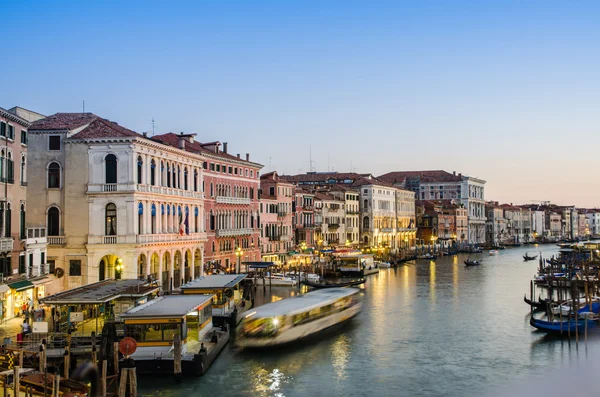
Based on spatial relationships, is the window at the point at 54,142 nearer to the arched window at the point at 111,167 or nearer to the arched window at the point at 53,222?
the arched window at the point at 111,167

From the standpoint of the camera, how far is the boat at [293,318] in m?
16.9

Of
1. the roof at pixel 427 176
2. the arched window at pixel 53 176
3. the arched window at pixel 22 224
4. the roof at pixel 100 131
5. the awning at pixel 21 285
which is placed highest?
the roof at pixel 427 176

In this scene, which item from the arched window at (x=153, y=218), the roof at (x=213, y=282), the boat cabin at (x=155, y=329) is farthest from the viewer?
the arched window at (x=153, y=218)

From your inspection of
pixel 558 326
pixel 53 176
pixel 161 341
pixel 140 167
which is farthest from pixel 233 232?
pixel 161 341

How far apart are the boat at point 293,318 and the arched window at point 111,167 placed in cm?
681

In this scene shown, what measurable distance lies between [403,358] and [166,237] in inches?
419

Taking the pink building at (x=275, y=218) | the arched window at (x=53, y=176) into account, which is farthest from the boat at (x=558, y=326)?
the pink building at (x=275, y=218)

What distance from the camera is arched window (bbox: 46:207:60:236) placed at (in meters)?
22.0

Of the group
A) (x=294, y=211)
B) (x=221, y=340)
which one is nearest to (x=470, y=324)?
(x=221, y=340)

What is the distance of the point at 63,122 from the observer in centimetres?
2275

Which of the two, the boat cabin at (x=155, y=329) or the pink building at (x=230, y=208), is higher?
the pink building at (x=230, y=208)

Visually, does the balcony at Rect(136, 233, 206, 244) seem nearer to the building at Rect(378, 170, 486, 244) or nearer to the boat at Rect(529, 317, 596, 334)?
the boat at Rect(529, 317, 596, 334)

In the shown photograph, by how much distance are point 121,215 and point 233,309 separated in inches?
182

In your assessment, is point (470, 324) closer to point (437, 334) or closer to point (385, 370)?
point (437, 334)
